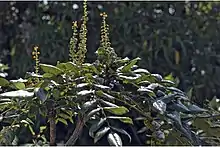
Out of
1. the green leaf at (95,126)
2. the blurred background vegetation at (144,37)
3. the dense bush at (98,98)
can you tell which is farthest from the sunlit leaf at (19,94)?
the blurred background vegetation at (144,37)

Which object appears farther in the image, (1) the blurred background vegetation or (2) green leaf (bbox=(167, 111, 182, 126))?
(1) the blurred background vegetation

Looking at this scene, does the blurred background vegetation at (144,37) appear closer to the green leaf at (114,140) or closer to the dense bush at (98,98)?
the dense bush at (98,98)

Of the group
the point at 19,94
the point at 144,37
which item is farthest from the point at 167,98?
the point at 144,37

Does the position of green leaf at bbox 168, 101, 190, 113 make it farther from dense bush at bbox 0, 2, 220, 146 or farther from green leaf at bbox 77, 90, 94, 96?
green leaf at bbox 77, 90, 94, 96

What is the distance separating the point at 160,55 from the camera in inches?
83.8

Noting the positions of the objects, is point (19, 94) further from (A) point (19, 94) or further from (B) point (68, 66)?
(B) point (68, 66)

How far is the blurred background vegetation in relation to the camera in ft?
6.86

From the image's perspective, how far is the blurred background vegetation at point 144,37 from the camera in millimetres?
2092

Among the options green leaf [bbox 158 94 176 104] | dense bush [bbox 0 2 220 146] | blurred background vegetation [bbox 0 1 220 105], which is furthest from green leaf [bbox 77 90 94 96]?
blurred background vegetation [bbox 0 1 220 105]

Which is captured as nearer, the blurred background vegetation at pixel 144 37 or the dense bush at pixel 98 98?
the dense bush at pixel 98 98

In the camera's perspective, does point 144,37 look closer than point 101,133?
No

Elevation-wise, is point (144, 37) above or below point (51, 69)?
below

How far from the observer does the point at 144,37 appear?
211 centimetres

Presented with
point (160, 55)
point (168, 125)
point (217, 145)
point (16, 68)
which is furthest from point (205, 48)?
point (168, 125)
